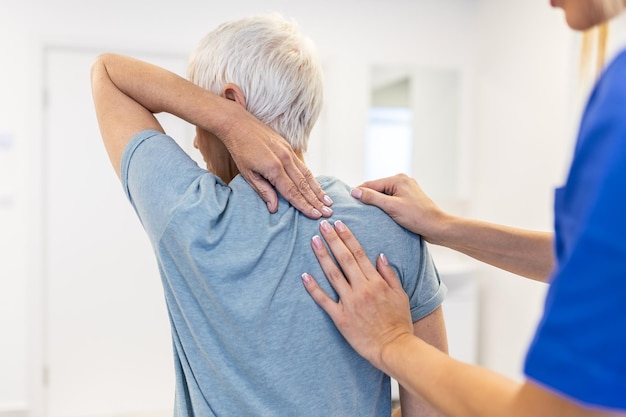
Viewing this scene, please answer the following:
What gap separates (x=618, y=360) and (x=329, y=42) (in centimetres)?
302

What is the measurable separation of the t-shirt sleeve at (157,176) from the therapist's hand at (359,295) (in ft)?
0.72

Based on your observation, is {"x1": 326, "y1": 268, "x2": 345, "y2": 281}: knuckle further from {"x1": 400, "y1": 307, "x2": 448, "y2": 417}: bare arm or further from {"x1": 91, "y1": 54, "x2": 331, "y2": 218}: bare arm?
{"x1": 400, "y1": 307, "x2": 448, "y2": 417}: bare arm

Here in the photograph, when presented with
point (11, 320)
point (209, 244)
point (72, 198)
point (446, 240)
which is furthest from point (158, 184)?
point (11, 320)

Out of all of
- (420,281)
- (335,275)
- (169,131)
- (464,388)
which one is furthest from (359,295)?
(169,131)

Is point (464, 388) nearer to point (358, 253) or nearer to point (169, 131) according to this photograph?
point (358, 253)

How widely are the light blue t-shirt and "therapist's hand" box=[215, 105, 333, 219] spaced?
0.02 meters

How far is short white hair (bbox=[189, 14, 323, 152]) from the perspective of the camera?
951mm

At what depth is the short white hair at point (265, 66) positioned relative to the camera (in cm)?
95

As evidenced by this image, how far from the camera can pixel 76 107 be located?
2934 millimetres

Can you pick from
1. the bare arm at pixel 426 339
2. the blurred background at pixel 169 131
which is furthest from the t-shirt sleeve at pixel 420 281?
the blurred background at pixel 169 131

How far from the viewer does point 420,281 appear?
966 millimetres

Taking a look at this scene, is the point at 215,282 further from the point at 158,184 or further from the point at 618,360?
the point at 618,360

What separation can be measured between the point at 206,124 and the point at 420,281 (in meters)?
0.46

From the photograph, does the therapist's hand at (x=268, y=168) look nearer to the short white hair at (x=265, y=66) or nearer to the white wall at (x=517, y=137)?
the short white hair at (x=265, y=66)
